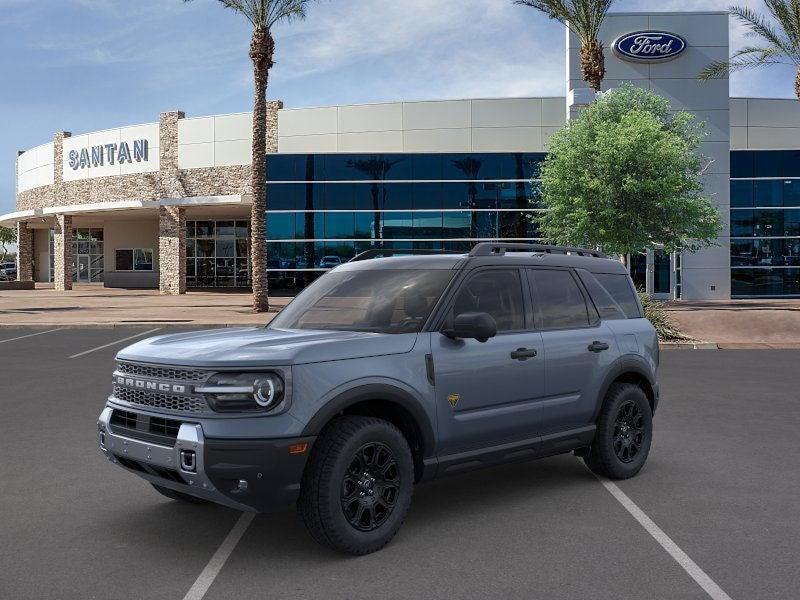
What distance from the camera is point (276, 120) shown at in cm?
3997

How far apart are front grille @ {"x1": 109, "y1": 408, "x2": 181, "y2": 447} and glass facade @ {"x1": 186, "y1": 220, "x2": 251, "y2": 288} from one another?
4786cm

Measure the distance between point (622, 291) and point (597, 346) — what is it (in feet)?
3.02

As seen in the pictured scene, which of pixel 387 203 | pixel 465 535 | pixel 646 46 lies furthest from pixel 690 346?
pixel 387 203

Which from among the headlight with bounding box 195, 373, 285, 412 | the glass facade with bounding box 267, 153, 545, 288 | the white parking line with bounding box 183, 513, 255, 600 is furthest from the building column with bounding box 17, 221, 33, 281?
the headlight with bounding box 195, 373, 285, 412

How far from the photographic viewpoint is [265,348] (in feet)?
14.8

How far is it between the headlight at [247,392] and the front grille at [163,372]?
127 millimetres

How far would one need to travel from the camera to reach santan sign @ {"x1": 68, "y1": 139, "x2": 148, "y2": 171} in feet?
150

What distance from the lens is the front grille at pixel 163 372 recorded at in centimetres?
445

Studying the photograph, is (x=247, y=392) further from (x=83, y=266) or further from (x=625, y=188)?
(x=83, y=266)

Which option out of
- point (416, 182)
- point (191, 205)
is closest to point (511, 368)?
point (416, 182)

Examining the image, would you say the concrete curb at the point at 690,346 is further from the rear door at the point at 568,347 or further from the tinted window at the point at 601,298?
the rear door at the point at 568,347

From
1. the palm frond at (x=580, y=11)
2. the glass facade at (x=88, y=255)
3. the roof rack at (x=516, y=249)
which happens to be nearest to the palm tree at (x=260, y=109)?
the palm frond at (x=580, y=11)

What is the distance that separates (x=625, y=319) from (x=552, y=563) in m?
2.76

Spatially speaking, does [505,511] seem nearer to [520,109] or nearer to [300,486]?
A: [300,486]
